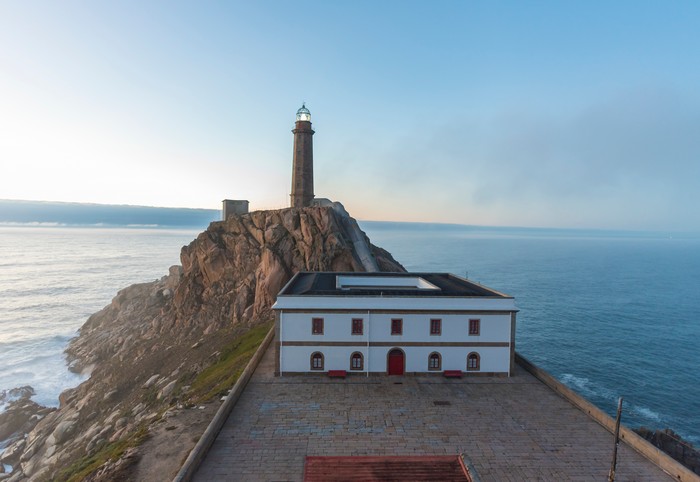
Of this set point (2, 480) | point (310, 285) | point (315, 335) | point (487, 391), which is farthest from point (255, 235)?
point (487, 391)

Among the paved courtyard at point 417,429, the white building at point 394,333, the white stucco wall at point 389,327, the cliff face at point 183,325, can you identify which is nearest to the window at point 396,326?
the white building at point 394,333

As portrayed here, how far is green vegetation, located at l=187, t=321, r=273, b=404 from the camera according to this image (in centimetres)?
3181

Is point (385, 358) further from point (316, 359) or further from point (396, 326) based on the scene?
point (316, 359)

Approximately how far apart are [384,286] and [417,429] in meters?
16.9

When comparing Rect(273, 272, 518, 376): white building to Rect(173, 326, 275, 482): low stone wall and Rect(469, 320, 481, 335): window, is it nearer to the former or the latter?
Rect(469, 320, 481, 335): window

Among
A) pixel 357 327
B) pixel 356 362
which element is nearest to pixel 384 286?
pixel 357 327

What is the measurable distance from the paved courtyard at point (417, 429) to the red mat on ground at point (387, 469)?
0.54 metres

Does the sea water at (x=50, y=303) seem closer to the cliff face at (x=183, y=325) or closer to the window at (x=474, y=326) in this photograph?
the cliff face at (x=183, y=325)

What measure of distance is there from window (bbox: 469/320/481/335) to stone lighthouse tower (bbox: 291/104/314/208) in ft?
127

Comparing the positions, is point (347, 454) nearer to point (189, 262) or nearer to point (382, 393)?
point (382, 393)

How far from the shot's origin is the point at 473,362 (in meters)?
30.5

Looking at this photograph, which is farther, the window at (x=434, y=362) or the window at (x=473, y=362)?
the window at (x=473, y=362)

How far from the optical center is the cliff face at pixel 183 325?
37.6 meters

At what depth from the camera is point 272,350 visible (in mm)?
35688
